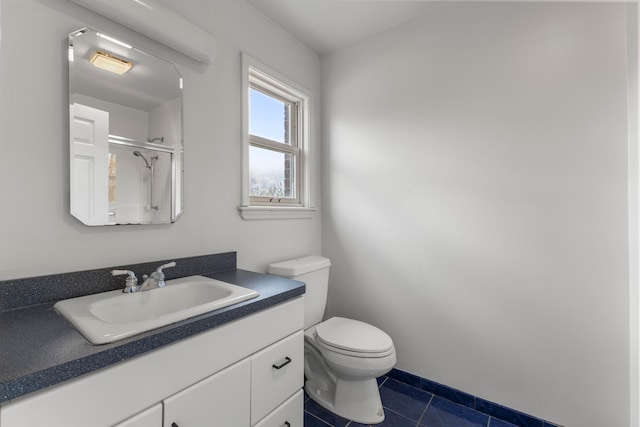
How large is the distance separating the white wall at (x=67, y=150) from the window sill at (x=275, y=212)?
49mm

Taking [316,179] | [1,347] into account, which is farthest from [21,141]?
[316,179]

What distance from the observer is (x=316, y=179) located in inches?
90.7

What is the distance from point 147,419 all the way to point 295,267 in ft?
3.48

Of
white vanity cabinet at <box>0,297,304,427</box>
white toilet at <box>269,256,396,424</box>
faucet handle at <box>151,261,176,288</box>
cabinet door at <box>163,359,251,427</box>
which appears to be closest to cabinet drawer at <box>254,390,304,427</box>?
white vanity cabinet at <box>0,297,304,427</box>

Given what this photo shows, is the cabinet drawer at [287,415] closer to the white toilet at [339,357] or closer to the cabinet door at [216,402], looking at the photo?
the cabinet door at [216,402]

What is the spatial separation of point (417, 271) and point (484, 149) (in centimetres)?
84

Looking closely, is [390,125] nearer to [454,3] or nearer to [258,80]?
[454,3]

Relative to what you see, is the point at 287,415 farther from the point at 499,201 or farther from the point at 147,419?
the point at 499,201

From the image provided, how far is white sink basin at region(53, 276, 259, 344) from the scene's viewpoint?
78 centimetres

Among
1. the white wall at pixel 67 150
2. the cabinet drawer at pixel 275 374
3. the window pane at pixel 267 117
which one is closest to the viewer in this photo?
the white wall at pixel 67 150

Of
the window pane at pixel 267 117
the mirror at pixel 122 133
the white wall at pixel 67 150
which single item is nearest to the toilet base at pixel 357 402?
the white wall at pixel 67 150

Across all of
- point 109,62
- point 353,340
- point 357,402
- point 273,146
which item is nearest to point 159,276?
point 109,62

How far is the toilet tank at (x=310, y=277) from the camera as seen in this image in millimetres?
1758

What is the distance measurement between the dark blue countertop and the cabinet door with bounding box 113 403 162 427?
0.17 metres
